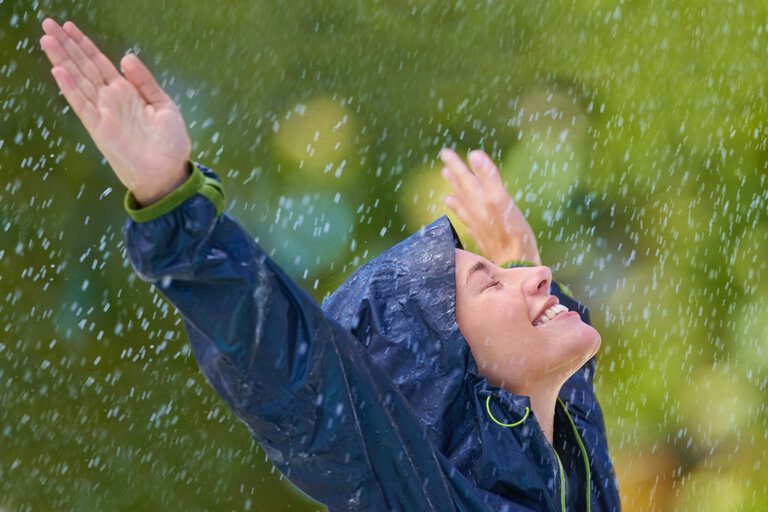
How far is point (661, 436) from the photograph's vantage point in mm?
5230

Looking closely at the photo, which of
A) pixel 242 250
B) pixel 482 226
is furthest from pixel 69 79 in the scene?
pixel 482 226

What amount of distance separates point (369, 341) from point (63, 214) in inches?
96.4

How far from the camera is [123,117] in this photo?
5.71ft

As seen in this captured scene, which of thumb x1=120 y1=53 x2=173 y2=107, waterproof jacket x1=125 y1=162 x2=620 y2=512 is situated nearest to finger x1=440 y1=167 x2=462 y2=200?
waterproof jacket x1=125 y1=162 x2=620 y2=512

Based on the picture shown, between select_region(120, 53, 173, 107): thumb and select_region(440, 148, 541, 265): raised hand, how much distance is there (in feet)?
4.76

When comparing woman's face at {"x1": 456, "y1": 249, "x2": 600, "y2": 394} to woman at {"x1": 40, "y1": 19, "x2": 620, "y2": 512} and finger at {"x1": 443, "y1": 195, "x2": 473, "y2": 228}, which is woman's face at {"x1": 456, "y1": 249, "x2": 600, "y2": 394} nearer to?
woman at {"x1": 40, "y1": 19, "x2": 620, "y2": 512}

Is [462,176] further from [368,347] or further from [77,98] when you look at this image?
[77,98]

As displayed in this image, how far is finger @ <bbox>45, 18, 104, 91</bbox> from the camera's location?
1754mm

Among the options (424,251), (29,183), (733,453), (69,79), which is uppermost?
(69,79)

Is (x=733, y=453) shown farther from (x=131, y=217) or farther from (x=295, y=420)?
(x=131, y=217)

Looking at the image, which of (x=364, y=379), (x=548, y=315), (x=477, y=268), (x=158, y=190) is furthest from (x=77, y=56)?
(x=548, y=315)

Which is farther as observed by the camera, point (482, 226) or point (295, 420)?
point (482, 226)

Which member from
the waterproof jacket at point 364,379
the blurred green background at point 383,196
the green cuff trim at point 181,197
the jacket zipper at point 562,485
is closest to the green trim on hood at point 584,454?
the waterproof jacket at point 364,379

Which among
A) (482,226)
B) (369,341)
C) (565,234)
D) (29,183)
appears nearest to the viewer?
(369,341)
